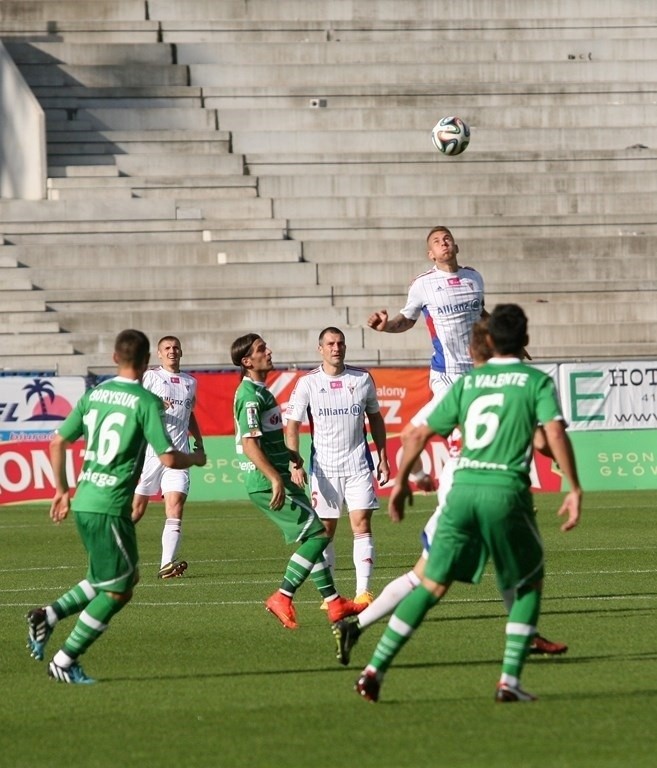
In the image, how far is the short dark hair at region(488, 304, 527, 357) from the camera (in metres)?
8.14

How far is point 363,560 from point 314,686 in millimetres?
3715

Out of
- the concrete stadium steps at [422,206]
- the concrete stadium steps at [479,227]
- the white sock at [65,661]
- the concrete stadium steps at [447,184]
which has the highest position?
the concrete stadium steps at [447,184]

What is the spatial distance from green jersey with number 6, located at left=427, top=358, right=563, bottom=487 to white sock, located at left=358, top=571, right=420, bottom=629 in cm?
110

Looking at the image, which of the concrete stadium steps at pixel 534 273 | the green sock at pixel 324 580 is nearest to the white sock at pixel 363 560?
the green sock at pixel 324 580

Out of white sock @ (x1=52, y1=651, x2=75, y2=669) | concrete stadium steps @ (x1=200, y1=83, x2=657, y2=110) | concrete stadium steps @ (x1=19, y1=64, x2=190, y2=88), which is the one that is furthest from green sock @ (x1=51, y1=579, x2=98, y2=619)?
concrete stadium steps @ (x1=19, y1=64, x2=190, y2=88)

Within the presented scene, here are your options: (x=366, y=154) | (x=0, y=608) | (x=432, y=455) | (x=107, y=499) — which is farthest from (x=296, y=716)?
(x=366, y=154)

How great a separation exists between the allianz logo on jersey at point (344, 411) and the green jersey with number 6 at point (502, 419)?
16.3ft

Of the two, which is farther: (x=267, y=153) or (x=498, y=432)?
(x=267, y=153)

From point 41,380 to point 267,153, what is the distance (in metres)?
11.6

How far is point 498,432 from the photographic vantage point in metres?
8.05

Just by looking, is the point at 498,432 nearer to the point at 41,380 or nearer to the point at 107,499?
the point at 107,499

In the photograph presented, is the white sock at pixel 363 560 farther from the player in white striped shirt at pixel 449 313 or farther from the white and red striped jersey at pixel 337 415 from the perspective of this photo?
the player in white striped shirt at pixel 449 313

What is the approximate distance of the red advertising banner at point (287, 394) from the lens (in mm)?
→ 25156

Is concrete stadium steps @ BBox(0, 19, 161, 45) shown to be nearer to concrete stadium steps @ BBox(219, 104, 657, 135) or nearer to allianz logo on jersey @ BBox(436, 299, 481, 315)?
concrete stadium steps @ BBox(219, 104, 657, 135)
